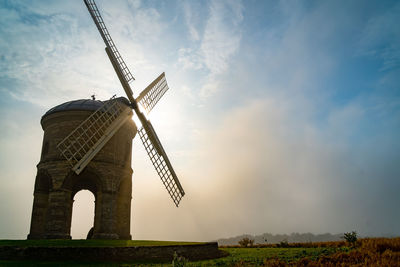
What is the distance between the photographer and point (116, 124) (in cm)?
2139

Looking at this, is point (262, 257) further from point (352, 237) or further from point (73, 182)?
point (73, 182)

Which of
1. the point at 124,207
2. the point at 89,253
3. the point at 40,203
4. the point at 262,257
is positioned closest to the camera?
the point at 262,257

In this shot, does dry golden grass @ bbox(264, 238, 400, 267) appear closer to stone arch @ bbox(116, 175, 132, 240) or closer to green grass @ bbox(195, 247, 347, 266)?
green grass @ bbox(195, 247, 347, 266)

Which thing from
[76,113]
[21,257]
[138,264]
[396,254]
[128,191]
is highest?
[76,113]

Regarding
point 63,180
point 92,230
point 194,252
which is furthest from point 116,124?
point 194,252

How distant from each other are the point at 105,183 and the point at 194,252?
9.30 m

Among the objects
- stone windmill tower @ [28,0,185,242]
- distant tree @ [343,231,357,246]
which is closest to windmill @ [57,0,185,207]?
stone windmill tower @ [28,0,185,242]

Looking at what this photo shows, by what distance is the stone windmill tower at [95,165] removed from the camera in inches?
837

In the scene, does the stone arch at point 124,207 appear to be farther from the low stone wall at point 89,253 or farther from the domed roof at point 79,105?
the low stone wall at point 89,253

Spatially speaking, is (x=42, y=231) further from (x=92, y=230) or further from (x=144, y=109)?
(x=144, y=109)

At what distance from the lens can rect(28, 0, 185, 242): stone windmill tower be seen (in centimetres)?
2127

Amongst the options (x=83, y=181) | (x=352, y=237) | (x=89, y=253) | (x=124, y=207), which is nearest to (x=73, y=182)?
(x=83, y=181)

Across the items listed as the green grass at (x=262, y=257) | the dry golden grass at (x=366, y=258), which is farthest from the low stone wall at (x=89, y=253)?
the dry golden grass at (x=366, y=258)

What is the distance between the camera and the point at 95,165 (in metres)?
22.4
